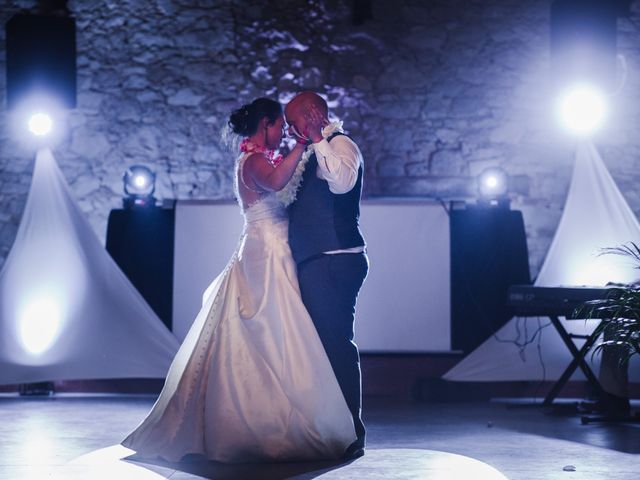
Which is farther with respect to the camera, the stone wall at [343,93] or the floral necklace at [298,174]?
the stone wall at [343,93]

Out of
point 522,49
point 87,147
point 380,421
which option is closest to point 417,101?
point 522,49

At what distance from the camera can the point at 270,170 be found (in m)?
3.69

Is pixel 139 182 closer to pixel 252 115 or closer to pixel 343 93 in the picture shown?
pixel 343 93

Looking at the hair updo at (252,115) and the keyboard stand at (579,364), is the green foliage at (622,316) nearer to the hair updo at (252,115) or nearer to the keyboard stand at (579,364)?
the keyboard stand at (579,364)

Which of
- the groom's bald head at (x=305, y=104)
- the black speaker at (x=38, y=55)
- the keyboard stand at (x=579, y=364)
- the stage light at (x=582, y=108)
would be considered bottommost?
the keyboard stand at (x=579, y=364)

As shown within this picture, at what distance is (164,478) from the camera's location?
10.3ft

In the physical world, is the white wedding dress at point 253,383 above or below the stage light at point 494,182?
below

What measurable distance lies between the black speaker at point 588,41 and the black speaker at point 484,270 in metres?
1.38

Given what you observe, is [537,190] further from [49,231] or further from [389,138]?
[49,231]

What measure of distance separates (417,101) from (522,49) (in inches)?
36.1

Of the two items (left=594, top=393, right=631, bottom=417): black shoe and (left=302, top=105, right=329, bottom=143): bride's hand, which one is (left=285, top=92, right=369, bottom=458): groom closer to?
(left=302, top=105, right=329, bottom=143): bride's hand

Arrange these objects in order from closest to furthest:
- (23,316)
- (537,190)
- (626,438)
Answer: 1. (626,438)
2. (23,316)
3. (537,190)

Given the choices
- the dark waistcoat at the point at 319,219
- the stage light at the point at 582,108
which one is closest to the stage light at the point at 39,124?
the dark waistcoat at the point at 319,219

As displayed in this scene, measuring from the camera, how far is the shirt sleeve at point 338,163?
3484 mm
